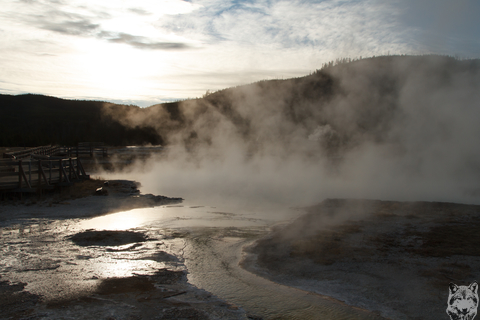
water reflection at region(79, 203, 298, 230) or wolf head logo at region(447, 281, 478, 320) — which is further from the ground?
wolf head logo at region(447, 281, 478, 320)

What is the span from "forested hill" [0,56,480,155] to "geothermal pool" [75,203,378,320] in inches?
284

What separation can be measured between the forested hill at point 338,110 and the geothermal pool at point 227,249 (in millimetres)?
7205

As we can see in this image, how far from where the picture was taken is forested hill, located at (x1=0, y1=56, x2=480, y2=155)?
39.0 feet

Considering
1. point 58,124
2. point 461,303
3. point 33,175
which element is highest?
point 58,124

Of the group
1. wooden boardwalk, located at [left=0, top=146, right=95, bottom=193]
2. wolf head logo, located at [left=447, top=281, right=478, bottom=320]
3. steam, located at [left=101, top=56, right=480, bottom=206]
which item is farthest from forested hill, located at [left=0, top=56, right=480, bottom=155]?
wooden boardwalk, located at [left=0, top=146, right=95, bottom=193]

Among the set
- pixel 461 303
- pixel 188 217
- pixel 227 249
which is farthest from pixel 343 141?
pixel 461 303

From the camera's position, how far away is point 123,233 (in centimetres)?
687

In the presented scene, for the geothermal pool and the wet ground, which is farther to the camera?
the geothermal pool

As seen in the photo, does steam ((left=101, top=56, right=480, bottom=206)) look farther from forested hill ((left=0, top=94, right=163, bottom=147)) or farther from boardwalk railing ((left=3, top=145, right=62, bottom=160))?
forested hill ((left=0, top=94, right=163, bottom=147))

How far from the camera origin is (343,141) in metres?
20.7

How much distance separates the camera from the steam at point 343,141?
1144 cm

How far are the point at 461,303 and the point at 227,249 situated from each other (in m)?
3.61

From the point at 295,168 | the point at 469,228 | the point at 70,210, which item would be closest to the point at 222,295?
the point at 469,228

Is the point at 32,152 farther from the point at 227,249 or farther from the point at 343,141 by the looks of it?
the point at 343,141
